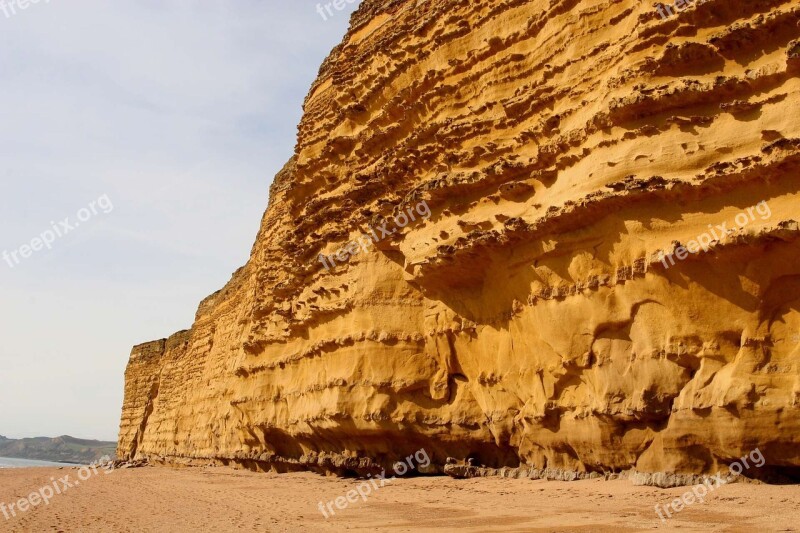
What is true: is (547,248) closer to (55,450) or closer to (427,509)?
(427,509)

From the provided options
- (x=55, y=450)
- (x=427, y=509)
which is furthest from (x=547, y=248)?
(x=55, y=450)

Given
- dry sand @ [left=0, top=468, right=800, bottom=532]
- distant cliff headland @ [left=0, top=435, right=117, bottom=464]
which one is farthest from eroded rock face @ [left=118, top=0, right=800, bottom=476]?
distant cliff headland @ [left=0, top=435, right=117, bottom=464]

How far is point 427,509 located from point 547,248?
4.61 m

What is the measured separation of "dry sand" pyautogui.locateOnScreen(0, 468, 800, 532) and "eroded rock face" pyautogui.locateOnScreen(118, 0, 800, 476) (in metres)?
1.01

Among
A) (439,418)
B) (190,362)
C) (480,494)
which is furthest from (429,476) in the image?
(190,362)

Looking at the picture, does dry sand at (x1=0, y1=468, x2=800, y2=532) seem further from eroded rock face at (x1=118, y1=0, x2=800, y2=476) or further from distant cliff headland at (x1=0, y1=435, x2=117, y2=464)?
distant cliff headland at (x1=0, y1=435, x2=117, y2=464)

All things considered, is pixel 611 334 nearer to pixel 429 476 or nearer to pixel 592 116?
pixel 592 116

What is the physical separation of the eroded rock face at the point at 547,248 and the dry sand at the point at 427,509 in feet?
3.30

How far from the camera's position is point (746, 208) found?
9703mm

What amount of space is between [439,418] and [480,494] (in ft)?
10.5

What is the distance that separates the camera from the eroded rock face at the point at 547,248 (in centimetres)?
966

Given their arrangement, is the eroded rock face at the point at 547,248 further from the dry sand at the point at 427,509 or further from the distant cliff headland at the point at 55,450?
the distant cliff headland at the point at 55,450

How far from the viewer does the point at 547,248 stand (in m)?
12.1

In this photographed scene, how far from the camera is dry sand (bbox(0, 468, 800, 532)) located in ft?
25.3
